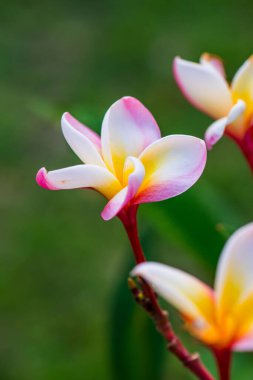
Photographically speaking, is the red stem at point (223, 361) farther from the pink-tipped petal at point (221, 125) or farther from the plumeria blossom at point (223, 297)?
the pink-tipped petal at point (221, 125)

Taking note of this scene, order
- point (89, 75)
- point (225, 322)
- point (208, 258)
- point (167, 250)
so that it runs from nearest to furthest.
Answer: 1. point (225, 322)
2. point (208, 258)
3. point (167, 250)
4. point (89, 75)

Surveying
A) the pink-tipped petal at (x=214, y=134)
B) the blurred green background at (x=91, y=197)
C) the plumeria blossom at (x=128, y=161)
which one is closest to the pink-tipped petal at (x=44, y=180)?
the plumeria blossom at (x=128, y=161)

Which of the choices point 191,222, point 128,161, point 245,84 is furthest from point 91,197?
point 128,161

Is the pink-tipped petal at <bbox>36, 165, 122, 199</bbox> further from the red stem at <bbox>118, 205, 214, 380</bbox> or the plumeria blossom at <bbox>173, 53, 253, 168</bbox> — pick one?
the plumeria blossom at <bbox>173, 53, 253, 168</bbox>

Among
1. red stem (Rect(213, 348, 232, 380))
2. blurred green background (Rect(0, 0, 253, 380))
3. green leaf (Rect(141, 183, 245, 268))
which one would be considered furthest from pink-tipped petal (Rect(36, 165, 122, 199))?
green leaf (Rect(141, 183, 245, 268))

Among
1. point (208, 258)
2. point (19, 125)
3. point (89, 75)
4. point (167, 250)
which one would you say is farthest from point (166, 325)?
point (89, 75)

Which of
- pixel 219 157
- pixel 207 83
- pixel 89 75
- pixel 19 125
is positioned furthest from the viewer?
pixel 89 75

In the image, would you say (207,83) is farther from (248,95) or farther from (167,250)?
(167,250)
